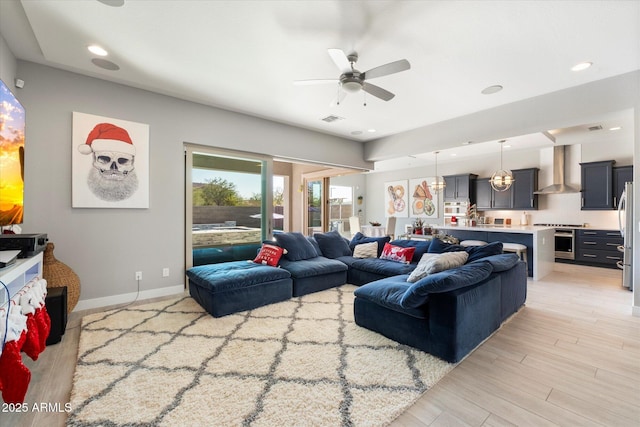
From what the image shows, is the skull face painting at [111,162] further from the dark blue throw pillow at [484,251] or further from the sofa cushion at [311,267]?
the dark blue throw pillow at [484,251]

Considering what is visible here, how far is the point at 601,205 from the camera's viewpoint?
6039 mm

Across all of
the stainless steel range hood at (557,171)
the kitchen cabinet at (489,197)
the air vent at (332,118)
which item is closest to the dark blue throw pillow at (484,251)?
the air vent at (332,118)

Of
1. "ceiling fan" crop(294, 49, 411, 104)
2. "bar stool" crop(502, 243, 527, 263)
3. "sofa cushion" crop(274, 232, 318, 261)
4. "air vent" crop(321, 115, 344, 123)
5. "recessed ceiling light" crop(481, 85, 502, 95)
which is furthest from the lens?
"bar stool" crop(502, 243, 527, 263)

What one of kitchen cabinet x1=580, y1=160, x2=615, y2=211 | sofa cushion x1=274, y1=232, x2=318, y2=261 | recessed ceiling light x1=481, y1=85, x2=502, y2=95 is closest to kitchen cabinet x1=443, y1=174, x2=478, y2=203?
kitchen cabinet x1=580, y1=160, x2=615, y2=211

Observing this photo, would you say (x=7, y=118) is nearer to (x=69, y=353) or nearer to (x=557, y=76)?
(x=69, y=353)

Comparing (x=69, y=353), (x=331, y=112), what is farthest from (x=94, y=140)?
(x=331, y=112)

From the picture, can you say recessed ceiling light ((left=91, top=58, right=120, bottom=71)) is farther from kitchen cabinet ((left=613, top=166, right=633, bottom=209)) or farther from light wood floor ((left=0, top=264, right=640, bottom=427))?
kitchen cabinet ((left=613, top=166, right=633, bottom=209))

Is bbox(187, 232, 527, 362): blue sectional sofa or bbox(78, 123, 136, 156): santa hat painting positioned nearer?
bbox(187, 232, 527, 362): blue sectional sofa

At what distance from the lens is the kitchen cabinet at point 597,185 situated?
234 inches

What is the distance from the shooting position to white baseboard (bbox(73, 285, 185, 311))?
3.34m

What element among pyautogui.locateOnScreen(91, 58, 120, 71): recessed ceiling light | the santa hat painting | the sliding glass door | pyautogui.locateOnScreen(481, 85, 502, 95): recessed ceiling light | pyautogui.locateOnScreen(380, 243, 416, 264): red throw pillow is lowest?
pyautogui.locateOnScreen(380, 243, 416, 264): red throw pillow

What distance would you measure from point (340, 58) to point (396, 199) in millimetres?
8264

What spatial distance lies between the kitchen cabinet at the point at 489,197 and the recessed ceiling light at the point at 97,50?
27.5ft

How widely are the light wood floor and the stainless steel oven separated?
3772 mm
